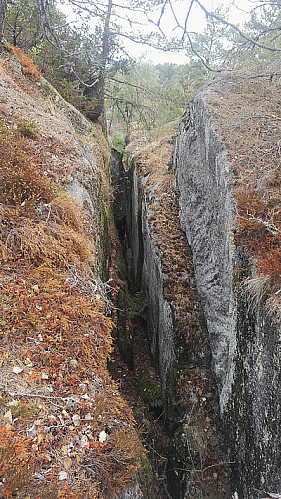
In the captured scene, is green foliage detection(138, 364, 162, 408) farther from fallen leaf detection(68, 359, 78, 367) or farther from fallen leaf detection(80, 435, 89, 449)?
fallen leaf detection(80, 435, 89, 449)

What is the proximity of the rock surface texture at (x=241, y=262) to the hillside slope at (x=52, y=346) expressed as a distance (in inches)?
60.7

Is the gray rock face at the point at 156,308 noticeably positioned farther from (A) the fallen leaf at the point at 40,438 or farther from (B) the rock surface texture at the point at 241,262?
(A) the fallen leaf at the point at 40,438

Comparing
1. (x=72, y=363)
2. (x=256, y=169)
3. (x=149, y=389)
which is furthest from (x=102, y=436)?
(x=256, y=169)

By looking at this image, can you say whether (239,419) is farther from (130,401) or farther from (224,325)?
(130,401)

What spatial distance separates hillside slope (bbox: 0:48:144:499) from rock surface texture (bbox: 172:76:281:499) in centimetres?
154

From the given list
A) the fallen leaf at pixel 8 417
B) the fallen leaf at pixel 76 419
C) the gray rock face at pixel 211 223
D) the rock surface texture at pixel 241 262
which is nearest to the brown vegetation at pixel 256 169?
the rock surface texture at pixel 241 262

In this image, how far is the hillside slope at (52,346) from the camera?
263cm

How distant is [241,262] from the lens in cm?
461

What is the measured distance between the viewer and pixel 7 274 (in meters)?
3.84

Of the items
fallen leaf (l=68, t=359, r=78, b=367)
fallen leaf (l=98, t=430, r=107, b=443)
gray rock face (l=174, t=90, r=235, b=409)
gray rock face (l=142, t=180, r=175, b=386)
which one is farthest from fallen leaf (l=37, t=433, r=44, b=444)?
gray rock face (l=142, t=180, r=175, b=386)

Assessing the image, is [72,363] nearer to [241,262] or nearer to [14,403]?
A: [14,403]

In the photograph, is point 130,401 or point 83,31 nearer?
point 130,401

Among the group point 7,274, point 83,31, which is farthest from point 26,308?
point 83,31

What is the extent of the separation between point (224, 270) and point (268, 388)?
2.16 meters
